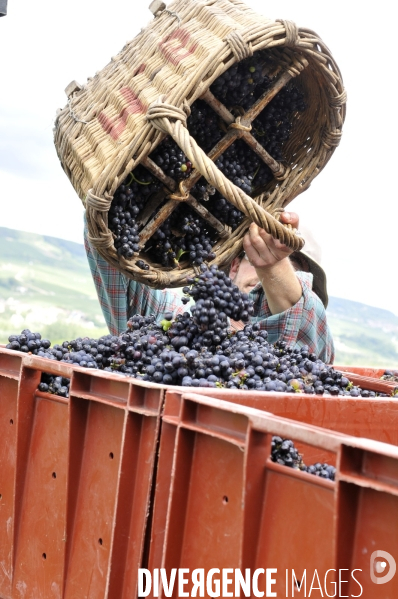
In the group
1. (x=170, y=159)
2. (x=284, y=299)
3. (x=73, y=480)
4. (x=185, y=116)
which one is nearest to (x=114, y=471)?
(x=73, y=480)

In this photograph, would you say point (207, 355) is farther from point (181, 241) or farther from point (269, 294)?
point (269, 294)

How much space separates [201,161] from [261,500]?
1.11 meters

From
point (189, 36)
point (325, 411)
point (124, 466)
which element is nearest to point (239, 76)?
point (189, 36)

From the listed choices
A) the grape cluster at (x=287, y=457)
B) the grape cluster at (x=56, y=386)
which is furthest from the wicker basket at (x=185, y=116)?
the grape cluster at (x=287, y=457)

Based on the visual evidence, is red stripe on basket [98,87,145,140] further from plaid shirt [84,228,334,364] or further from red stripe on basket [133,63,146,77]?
plaid shirt [84,228,334,364]

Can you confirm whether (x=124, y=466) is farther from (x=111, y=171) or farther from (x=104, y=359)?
(x=111, y=171)

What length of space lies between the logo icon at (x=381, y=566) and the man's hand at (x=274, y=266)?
150 cm

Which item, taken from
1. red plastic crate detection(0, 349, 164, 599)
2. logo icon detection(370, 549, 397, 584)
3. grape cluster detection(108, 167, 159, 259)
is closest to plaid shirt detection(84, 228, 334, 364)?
grape cluster detection(108, 167, 159, 259)

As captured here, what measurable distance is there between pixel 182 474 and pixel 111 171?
3.65ft

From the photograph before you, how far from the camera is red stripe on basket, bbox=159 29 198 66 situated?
7.16ft

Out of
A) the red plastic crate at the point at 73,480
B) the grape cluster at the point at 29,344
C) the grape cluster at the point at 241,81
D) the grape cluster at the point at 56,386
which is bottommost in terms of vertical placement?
the red plastic crate at the point at 73,480

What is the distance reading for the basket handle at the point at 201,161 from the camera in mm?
1937

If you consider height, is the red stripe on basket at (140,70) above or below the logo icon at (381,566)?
above

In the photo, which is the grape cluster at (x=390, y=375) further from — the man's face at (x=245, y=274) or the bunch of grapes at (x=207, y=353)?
the man's face at (x=245, y=274)
